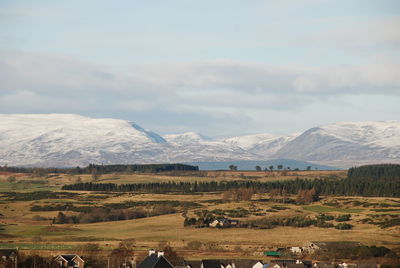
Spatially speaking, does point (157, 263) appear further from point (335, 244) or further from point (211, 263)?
point (335, 244)

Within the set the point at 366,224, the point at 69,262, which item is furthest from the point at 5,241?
the point at 366,224

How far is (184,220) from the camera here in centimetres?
18800

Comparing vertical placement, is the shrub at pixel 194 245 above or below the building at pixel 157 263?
below

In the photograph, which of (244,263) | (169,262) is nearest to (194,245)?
(244,263)

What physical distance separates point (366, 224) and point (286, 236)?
30.0 meters

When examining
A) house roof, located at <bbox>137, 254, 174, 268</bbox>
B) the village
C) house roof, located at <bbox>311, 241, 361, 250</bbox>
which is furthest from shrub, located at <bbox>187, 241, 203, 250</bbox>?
house roof, located at <bbox>137, 254, 174, 268</bbox>

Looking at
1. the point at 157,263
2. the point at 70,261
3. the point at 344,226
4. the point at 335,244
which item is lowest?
the point at 70,261

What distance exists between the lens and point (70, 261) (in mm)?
108875

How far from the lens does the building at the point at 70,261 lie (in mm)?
108188

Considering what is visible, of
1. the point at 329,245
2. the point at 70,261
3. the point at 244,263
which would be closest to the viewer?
the point at 70,261

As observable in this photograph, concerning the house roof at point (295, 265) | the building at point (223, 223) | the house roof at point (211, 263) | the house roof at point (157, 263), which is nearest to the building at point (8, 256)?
the house roof at point (157, 263)

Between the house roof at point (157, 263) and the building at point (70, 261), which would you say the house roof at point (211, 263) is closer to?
the house roof at point (157, 263)

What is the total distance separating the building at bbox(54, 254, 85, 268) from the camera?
108 meters

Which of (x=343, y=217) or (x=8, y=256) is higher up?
(x=343, y=217)
